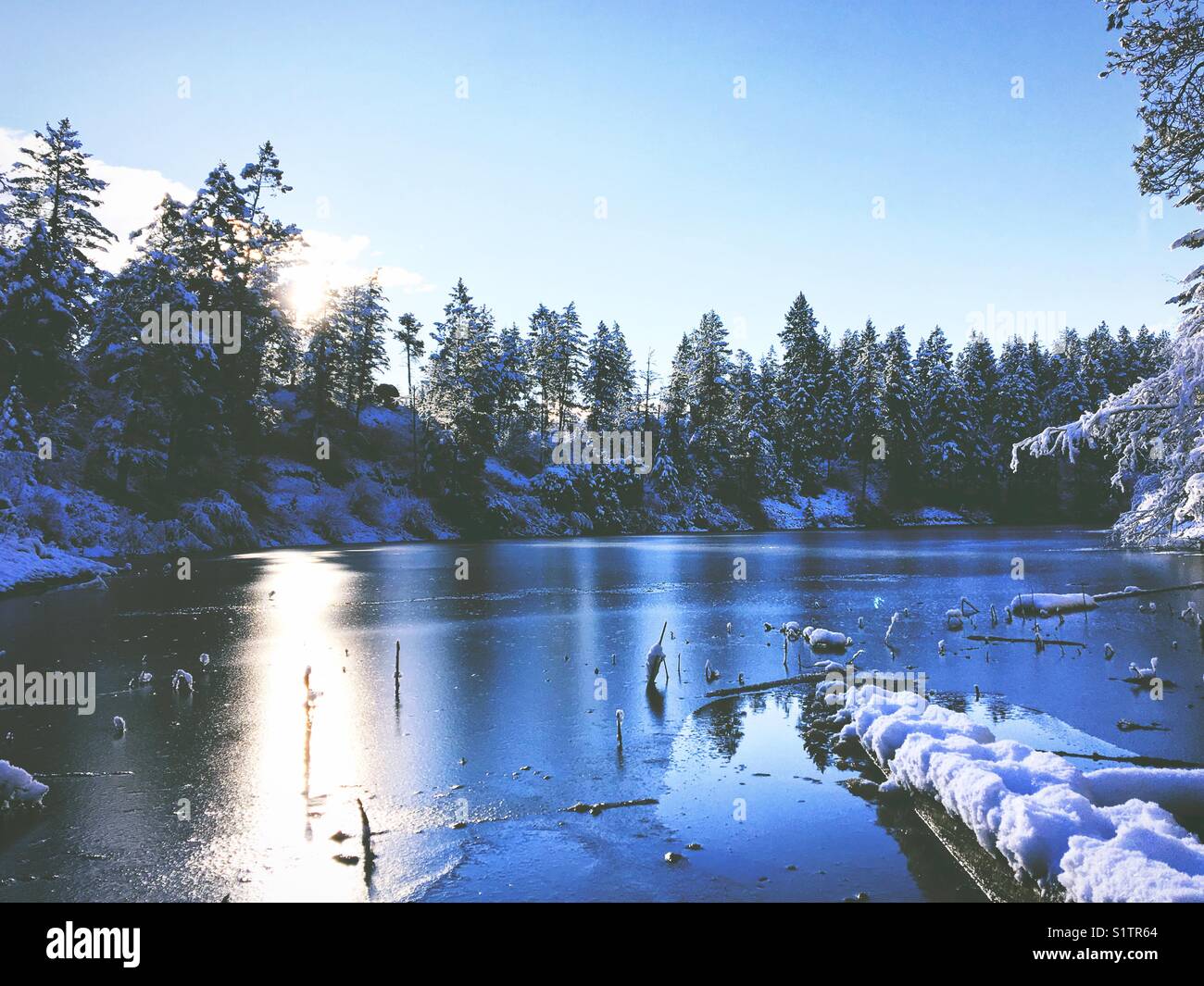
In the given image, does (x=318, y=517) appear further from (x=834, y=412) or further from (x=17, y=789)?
(x=834, y=412)

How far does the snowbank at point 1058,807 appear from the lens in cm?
633

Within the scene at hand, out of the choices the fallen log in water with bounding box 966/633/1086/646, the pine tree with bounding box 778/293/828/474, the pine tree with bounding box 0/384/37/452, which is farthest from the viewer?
the pine tree with bounding box 778/293/828/474

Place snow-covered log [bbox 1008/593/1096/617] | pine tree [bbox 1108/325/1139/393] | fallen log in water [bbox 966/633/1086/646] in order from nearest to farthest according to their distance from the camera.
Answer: fallen log in water [bbox 966/633/1086/646] < snow-covered log [bbox 1008/593/1096/617] < pine tree [bbox 1108/325/1139/393]

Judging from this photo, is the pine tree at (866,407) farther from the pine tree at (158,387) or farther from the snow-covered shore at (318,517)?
the pine tree at (158,387)

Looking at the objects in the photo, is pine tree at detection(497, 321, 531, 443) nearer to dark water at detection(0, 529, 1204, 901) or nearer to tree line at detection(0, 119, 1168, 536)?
tree line at detection(0, 119, 1168, 536)

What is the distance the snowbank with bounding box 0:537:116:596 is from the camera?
32.4m

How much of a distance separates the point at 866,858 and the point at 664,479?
81.0m

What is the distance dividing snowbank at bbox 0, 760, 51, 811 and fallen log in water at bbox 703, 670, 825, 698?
11.8 meters

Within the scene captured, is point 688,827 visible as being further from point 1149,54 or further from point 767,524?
point 767,524

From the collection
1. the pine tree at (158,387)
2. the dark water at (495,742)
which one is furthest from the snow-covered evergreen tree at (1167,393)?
the pine tree at (158,387)

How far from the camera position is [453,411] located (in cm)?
7256

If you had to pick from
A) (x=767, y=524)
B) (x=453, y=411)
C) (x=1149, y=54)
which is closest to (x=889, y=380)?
(x=767, y=524)

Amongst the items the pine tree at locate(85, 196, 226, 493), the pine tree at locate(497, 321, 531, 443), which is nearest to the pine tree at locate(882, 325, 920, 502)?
the pine tree at locate(497, 321, 531, 443)
